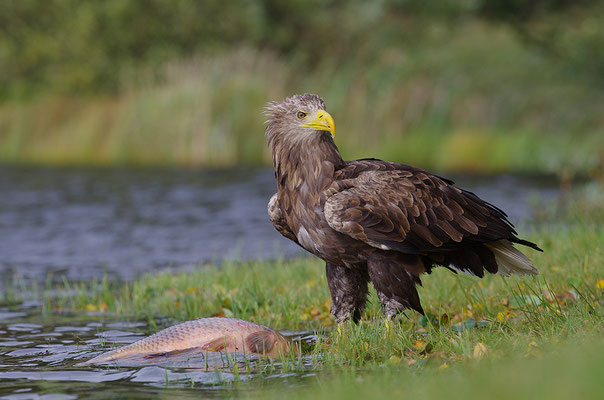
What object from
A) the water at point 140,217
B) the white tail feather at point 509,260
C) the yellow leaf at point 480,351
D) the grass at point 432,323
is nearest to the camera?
the grass at point 432,323

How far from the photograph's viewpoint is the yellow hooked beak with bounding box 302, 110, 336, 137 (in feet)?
22.4

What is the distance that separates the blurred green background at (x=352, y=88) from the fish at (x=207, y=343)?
37.9ft

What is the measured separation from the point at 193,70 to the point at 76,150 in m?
6.50

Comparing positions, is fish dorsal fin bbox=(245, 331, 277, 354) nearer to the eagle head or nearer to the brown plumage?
the brown plumage

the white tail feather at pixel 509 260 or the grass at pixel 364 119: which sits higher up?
the grass at pixel 364 119

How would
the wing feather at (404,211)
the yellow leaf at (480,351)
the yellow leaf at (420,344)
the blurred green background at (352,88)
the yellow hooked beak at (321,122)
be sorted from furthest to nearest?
1. the blurred green background at (352,88)
2. the yellow hooked beak at (321,122)
3. the wing feather at (404,211)
4. the yellow leaf at (420,344)
5. the yellow leaf at (480,351)

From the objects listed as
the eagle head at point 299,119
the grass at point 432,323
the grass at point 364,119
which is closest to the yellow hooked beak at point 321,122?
the eagle head at point 299,119

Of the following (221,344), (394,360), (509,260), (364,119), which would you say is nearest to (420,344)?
(394,360)

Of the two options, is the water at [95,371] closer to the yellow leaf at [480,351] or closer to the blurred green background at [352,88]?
the yellow leaf at [480,351]

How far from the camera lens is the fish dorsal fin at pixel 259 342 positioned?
670cm

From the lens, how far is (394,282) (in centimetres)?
677

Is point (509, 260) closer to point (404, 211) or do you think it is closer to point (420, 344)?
point (404, 211)

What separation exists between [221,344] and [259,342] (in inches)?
11.3

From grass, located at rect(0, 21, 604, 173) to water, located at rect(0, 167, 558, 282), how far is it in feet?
5.85
